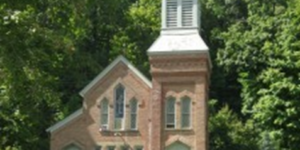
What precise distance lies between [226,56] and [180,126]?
11582 mm

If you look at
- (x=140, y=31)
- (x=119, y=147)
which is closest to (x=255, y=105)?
(x=119, y=147)

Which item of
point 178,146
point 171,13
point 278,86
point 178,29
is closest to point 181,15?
point 171,13

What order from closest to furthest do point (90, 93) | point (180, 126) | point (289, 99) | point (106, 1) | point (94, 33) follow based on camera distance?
point (289, 99) < point (180, 126) < point (90, 93) < point (106, 1) < point (94, 33)

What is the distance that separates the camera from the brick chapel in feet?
99.6

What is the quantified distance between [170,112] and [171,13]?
16.7ft

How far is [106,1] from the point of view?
3681 centimetres

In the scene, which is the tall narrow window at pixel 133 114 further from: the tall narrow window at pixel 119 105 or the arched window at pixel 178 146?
the arched window at pixel 178 146

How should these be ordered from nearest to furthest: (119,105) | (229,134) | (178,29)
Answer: (178,29), (119,105), (229,134)

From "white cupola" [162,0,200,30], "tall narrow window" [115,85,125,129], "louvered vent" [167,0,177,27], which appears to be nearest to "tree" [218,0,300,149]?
"white cupola" [162,0,200,30]

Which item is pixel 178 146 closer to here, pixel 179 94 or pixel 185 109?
pixel 185 109

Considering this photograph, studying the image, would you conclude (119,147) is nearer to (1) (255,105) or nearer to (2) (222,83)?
(1) (255,105)

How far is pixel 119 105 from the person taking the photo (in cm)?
3200

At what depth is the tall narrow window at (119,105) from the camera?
31.8 m

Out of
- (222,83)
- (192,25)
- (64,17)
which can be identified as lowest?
(222,83)
